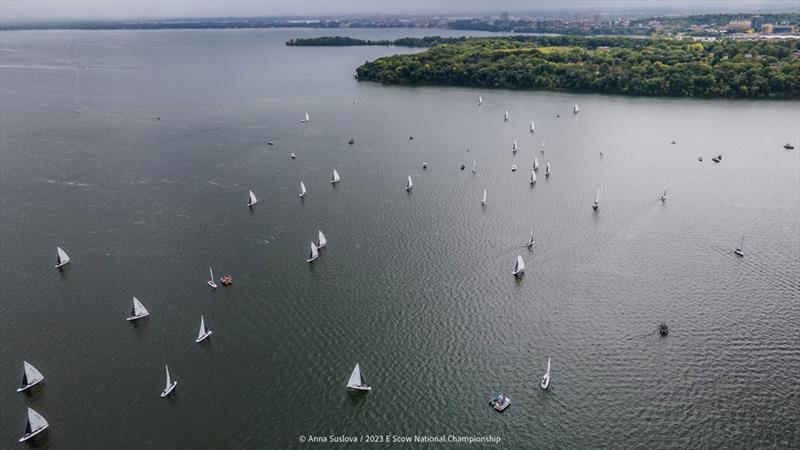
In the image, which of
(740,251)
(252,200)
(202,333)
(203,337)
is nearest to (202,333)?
(202,333)

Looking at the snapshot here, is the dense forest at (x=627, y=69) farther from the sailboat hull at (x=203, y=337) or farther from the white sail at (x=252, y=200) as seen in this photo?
the sailboat hull at (x=203, y=337)

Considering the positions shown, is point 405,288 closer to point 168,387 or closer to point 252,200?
point 168,387

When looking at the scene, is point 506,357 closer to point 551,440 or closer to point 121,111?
point 551,440

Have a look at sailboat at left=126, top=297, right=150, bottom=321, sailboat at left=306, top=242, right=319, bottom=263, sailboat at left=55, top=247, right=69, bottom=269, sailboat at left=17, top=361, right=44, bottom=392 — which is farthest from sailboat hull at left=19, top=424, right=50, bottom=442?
sailboat at left=306, top=242, right=319, bottom=263

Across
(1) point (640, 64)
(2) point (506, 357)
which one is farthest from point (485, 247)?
(1) point (640, 64)

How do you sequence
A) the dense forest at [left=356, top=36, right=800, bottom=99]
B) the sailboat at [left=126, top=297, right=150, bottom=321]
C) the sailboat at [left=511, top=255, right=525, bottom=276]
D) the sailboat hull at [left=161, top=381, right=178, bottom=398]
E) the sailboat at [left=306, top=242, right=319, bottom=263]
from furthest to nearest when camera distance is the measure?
the dense forest at [left=356, top=36, right=800, bottom=99]
the sailboat at [left=306, top=242, right=319, bottom=263]
the sailboat at [left=511, top=255, right=525, bottom=276]
the sailboat at [left=126, top=297, right=150, bottom=321]
the sailboat hull at [left=161, top=381, right=178, bottom=398]

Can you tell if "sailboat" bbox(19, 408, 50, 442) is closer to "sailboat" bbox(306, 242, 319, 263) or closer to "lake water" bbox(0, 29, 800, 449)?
"lake water" bbox(0, 29, 800, 449)

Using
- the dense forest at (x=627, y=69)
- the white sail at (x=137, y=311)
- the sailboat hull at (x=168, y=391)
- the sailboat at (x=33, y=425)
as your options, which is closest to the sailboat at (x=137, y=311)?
the white sail at (x=137, y=311)

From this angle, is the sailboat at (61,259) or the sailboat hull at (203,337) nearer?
the sailboat hull at (203,337)
